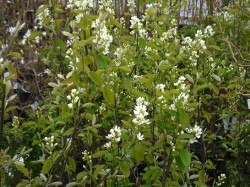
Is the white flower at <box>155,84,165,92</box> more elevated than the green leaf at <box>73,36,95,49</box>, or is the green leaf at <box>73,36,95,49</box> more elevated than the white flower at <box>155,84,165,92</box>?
the green leaf at <box>73,36,95,49</box>

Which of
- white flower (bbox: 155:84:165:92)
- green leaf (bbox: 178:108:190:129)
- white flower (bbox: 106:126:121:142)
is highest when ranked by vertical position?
white flower (bbox: 155:84:165:92)

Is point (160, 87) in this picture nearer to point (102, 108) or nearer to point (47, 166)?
point (102, 108)

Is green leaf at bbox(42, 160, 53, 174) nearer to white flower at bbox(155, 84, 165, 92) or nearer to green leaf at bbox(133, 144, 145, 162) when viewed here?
green leaf at bbox(133, 144, 145, 162)

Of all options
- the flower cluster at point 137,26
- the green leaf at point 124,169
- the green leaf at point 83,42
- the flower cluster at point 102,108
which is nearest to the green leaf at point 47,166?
the green leaf at point 124,169

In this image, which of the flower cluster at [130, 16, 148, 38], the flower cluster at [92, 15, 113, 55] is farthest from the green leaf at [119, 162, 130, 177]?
the flower cluster at [130, 16, 148, 38]

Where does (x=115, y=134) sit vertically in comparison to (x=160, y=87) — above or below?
below

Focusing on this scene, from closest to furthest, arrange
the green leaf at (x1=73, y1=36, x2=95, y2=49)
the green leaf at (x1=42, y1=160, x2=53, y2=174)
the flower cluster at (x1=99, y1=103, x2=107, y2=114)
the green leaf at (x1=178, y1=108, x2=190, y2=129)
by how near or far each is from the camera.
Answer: the green leaf at (x1=73, y1=36, x2=95, y2=49) → the green leaf at (x1=178, y1=108, x2=190, y2=129) → the green leaf at (x1=42, y1=160, x2=53, y2=174) → the flower cluster at (x1=99, y1=103, x2=107, y2=114)

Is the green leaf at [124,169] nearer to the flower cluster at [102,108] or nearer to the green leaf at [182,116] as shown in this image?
the green leaf at [182,116]

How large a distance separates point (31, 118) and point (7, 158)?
1456 mm

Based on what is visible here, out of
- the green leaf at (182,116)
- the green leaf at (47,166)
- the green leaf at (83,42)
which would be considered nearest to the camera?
the green leaf at (83,42)

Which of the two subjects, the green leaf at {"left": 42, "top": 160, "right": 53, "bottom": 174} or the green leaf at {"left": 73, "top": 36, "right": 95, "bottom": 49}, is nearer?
the green leaf at {"left": 73, "top": 36, "right": 95, "bottom": 49}

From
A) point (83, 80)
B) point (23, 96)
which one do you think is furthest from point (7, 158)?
point (23, 96)

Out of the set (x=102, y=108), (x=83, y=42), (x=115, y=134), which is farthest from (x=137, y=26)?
(x=115, y=134)

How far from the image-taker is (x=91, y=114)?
219 cm
